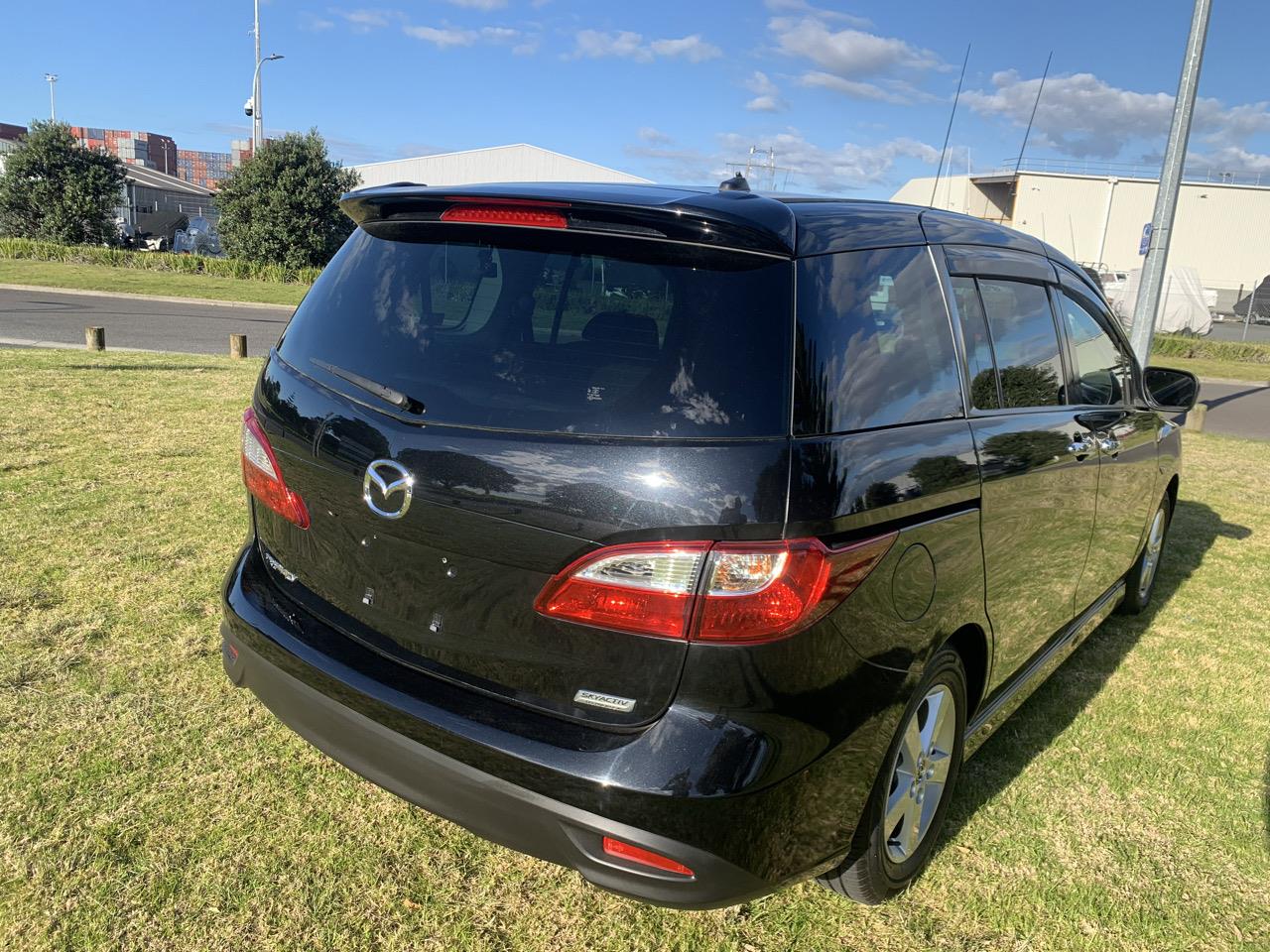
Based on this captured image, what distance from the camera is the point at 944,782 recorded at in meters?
2.68

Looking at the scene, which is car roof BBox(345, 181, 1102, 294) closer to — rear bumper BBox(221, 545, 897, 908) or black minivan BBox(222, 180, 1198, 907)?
black minivan BBox(222, 180, 1198, 907)

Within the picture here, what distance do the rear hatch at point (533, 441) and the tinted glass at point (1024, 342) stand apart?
122cm

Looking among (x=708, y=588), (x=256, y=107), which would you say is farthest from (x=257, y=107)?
(x=708, y=588)

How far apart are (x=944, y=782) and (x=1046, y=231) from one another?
A: 59458mm

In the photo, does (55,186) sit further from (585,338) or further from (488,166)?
(585,338)

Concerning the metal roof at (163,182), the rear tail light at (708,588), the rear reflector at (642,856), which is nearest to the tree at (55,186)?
the metal roof at (163,182)

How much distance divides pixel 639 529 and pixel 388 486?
632 millimetres

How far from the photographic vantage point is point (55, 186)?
34.4m


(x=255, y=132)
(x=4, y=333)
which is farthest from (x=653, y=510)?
(x=255, y=132)

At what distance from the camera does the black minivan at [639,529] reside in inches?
73.2

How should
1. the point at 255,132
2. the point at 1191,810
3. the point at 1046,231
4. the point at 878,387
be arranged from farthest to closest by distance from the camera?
the point at 1046,231 < the point at 255,132 < the point at 1191,810 < the point at 878,387

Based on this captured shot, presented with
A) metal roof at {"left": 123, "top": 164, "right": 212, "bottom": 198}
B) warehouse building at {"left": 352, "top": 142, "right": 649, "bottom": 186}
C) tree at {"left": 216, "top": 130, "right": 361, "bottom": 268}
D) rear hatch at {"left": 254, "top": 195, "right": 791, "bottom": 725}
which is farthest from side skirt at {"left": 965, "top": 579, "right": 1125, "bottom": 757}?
metal roof at {"left": 123, "top": 164, "right": 212, "bottom": 198}

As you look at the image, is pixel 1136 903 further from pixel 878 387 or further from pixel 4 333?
pixel 4 333

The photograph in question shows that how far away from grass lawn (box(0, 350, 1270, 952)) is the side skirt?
27 cm
